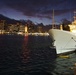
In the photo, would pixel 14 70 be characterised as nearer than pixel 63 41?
Yes

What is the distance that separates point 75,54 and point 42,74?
21.4 m

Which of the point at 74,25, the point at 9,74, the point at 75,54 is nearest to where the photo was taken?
the point at 9,74

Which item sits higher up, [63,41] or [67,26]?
[67,26]

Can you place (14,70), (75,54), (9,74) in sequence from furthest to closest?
1. (75,54)
2. (14,70)
3. (9,74)

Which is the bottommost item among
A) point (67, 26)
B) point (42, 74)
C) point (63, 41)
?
point (42, 74)

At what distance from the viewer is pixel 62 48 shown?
166 feet

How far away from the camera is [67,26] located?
5528 cm

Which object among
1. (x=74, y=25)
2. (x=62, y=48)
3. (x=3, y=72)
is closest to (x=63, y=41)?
(x=62, y=48)

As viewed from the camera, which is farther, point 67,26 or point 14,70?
point 67,26

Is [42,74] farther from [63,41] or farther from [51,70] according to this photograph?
[63,41]

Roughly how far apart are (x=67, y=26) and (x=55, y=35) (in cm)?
633

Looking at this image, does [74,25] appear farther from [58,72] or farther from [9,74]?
[9,74]

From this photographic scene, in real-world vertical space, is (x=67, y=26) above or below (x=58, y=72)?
above

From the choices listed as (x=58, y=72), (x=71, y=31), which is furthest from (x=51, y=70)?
(x=71, y=31)
